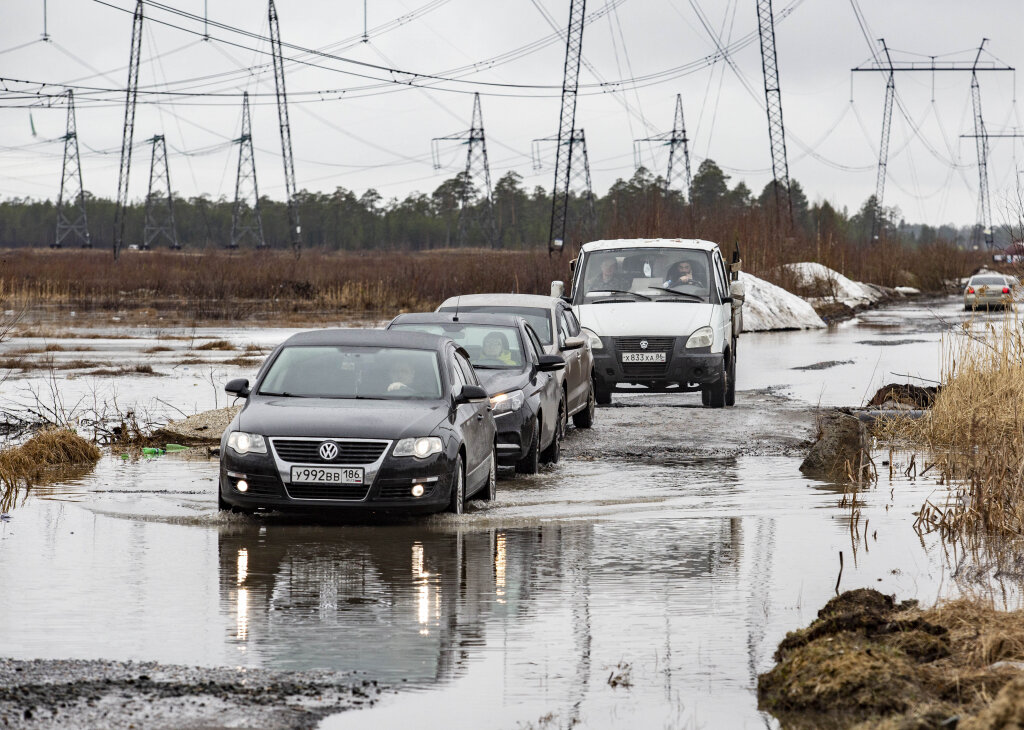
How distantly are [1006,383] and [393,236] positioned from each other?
613 feet

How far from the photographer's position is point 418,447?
35.4 ft

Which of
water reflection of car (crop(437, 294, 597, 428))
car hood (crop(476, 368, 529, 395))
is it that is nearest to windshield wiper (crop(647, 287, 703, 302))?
water reflection of car (crop(437, 294, 597, 428))

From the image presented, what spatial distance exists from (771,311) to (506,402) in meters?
30.5

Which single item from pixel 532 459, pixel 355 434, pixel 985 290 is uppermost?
pixel 985 290

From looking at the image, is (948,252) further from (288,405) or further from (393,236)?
(393,236)

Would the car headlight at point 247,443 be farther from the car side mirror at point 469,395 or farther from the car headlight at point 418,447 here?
the car side mirror at point 469,395

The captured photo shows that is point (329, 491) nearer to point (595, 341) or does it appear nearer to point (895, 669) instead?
point (895, 669)

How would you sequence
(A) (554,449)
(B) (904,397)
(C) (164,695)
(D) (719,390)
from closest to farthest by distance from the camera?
(C) (164,695), (A) (554,449), (B) (904,397), (D) (719,390)

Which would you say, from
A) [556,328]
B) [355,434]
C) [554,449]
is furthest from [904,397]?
[355,434]

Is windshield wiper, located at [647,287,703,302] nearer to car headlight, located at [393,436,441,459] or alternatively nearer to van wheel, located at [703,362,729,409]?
van wheel, located at [703,362,729,409]

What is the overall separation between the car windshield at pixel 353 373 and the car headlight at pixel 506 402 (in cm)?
173

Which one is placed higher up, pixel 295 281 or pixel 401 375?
pixel 295 281

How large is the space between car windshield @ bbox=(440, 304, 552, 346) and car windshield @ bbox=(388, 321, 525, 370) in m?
1.83

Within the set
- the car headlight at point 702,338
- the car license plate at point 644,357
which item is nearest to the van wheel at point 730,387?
the car headlight at point 702,338
